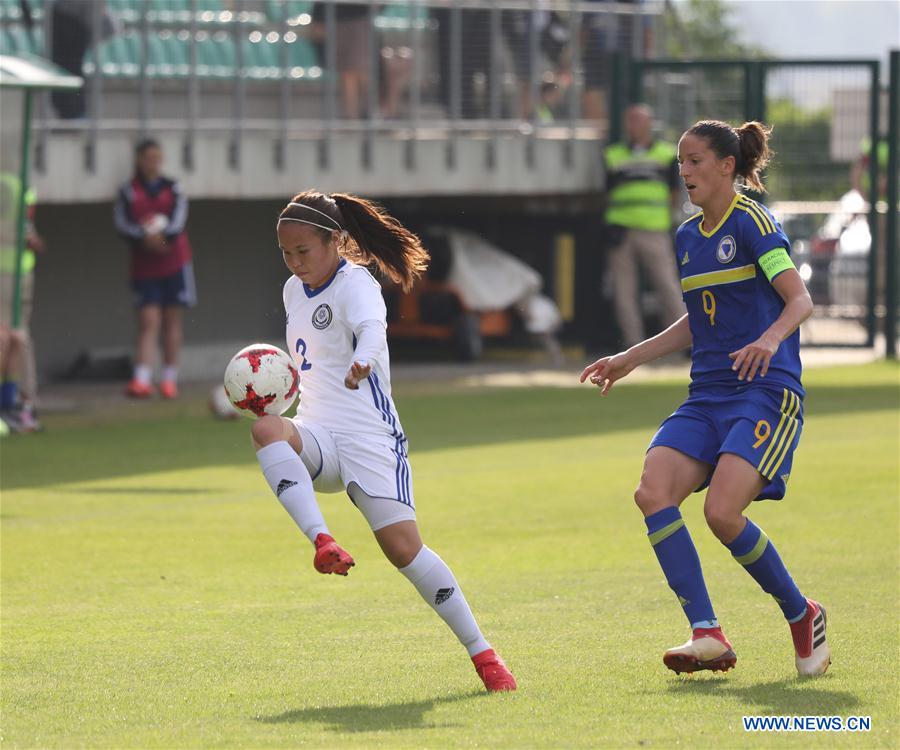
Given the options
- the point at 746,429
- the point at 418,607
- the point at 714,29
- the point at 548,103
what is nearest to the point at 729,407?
the point at 746,429

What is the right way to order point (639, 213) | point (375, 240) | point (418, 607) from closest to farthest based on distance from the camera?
point (375, 240), point (418, 607), point (639, 213)

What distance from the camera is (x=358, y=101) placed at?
19.3m

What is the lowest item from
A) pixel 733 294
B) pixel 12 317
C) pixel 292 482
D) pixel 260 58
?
pixel 12 317

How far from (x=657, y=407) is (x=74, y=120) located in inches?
234

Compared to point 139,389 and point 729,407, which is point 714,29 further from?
point 729,407

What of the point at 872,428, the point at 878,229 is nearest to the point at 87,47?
the point at 872,428

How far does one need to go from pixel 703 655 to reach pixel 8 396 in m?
9.57

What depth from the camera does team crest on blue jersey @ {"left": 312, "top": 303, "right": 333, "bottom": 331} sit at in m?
6.28

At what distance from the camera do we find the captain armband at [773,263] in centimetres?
628

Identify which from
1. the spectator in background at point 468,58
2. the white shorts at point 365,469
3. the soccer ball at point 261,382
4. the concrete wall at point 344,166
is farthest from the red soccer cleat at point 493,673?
the spectator in background at point 468,58

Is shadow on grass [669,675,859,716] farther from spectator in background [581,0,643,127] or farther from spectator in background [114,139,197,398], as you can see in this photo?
spectator in background [581,0,643,127]

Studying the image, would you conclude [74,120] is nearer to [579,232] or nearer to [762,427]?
[579,232]

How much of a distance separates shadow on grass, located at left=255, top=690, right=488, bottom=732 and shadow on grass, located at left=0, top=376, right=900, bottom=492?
610 centimetres

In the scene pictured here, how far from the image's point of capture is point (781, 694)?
598 centimetres
